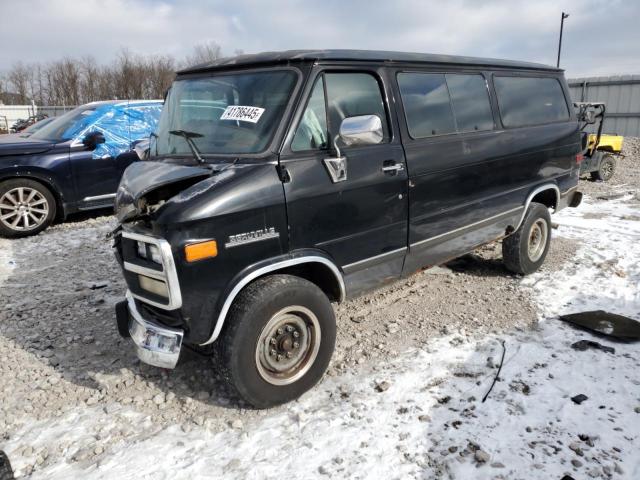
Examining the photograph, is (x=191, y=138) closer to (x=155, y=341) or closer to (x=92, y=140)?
(x=155, y=341)

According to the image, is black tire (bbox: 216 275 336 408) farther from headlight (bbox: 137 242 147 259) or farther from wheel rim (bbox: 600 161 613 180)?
wheel rim (bbox: 600 161 613 180)

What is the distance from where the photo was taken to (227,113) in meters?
3.37

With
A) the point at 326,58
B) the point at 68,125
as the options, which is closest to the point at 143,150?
the point at 326,58

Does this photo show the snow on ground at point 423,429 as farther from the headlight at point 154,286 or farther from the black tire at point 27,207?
→ the black tire at point 27,207

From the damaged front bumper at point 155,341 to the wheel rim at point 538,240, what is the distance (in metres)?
→ 4.24

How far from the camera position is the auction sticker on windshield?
324 centimetres

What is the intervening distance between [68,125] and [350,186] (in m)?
6.51

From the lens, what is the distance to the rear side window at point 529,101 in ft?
16.4

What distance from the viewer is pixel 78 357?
3928mm

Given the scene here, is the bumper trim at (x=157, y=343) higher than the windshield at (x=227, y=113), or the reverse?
the windshield at (x=227, y=113)

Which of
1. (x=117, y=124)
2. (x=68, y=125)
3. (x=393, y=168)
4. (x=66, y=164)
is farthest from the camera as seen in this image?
(x=117, y=124)

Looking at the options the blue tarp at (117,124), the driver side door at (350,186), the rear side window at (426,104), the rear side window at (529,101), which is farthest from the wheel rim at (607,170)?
the driver side door at (350,186)

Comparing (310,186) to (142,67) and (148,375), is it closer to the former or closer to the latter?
(148,375)

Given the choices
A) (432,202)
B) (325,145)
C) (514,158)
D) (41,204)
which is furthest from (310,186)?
(41,204)
